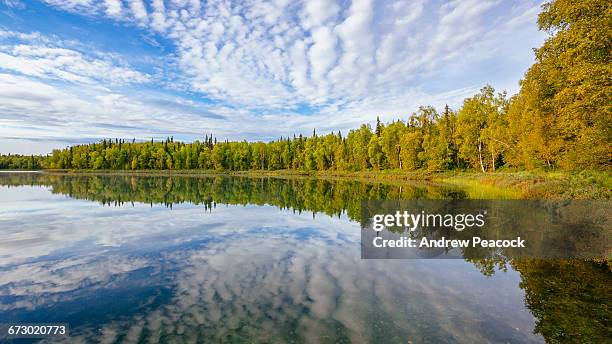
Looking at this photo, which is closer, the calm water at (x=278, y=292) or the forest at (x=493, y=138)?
the calm water at (x=278, y=292)

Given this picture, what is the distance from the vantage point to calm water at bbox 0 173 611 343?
662 centimetres

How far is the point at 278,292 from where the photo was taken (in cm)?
862

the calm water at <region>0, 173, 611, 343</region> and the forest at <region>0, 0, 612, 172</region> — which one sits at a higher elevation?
the forest at <region>0, 0, 612, 172</region>

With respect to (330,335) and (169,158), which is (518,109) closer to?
(330,335)

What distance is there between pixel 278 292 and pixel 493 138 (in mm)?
49218

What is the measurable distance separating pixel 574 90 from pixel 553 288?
43.1 feet

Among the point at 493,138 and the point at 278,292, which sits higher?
the point at 493,138

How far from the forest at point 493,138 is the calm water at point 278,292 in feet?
38.4

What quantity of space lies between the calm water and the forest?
11.7m

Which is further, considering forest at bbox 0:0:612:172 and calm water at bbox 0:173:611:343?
forest at bbox 0:0:612:172

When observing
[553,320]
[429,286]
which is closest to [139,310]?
[429,286]

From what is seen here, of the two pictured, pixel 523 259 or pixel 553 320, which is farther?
pixel 523 259

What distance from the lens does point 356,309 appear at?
7.64m

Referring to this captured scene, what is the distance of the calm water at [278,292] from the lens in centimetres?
662
